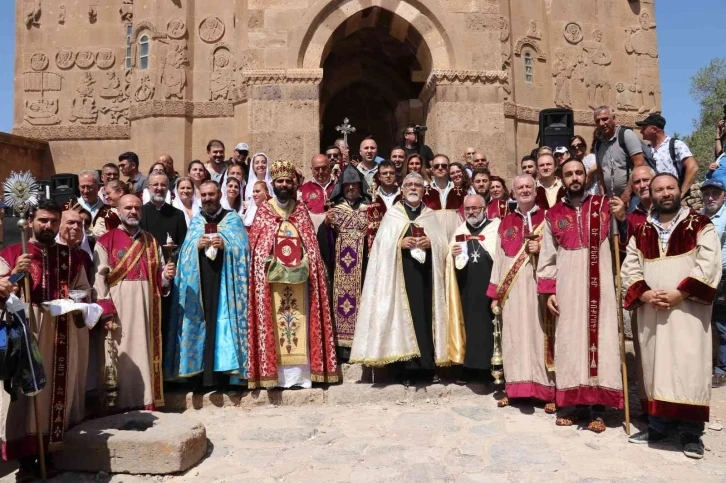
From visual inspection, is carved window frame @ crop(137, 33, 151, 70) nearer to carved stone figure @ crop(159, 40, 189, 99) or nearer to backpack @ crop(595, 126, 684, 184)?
carved stone figure @ crop(159, 40, 189, 99)

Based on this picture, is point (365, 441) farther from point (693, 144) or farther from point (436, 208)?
point (693, 144)

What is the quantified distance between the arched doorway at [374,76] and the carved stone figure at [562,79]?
3095mm

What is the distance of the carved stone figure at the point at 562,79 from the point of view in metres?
14.1

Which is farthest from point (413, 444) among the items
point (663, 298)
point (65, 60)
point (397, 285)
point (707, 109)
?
point (707, 109)

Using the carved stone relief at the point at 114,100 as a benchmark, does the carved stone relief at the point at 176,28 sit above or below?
above

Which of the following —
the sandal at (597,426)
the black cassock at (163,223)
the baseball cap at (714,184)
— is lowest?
the sandal at (597,426)

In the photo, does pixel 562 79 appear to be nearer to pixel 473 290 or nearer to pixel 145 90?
pixel 145 90

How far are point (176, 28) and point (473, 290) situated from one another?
30.9 ft

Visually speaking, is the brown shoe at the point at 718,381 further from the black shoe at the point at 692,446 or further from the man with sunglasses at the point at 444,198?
the man with sunglasses at the point at 444,198

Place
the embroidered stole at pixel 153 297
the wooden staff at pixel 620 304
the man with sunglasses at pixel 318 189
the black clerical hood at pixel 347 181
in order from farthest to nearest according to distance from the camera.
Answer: the man with sunglasses at pixel 318 189, the black clerical hood at pixel 347 181, the embroidered stole at pixel 153 297, the wooden staff at pixel 620 304

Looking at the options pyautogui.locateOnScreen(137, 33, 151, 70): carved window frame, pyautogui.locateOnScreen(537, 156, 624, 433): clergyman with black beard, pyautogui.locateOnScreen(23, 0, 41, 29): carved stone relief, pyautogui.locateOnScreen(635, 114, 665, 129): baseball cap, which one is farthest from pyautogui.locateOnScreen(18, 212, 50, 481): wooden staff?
pyautogui.locateOnScreen(23, 0, 41, 29): carved stone relief

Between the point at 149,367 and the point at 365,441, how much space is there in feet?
6.72

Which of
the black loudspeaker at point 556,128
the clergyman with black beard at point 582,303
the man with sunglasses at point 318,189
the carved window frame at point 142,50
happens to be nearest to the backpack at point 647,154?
the clergyman with black beard at point 582,303

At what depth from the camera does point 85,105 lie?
14.1m
